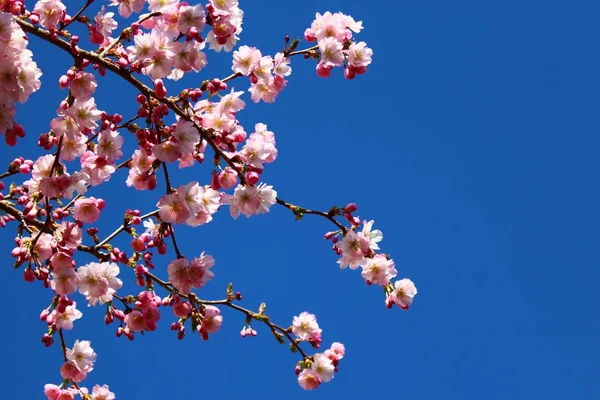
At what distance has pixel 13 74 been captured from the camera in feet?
12.0

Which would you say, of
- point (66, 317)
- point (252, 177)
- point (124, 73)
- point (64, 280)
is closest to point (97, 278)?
point (64, 280)

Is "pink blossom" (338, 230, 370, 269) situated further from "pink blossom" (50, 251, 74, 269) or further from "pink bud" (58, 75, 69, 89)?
"pink bud" (58, 75, 69, 89)

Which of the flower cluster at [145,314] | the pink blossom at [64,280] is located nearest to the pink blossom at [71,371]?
the flower cluster at [145,314]

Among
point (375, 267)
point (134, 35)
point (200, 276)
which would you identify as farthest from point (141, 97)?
point (375, 267)

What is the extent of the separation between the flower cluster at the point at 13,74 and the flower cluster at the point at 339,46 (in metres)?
1.79

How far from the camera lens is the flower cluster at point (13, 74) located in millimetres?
3590

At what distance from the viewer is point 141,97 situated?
3914mm

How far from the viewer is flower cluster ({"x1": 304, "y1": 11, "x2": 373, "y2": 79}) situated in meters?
4.40

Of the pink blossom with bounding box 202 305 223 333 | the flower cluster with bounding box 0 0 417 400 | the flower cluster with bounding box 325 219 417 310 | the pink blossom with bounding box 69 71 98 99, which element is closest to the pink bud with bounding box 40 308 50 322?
the flower cluster with bounding box 0 0 417 400

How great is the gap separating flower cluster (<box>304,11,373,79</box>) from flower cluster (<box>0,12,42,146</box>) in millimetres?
1787

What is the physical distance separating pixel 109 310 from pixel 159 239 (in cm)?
75

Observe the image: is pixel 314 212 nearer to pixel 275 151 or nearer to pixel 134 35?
pixel 275 151

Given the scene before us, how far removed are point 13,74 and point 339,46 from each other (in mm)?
2014

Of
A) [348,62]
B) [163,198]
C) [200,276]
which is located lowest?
[200,276]
